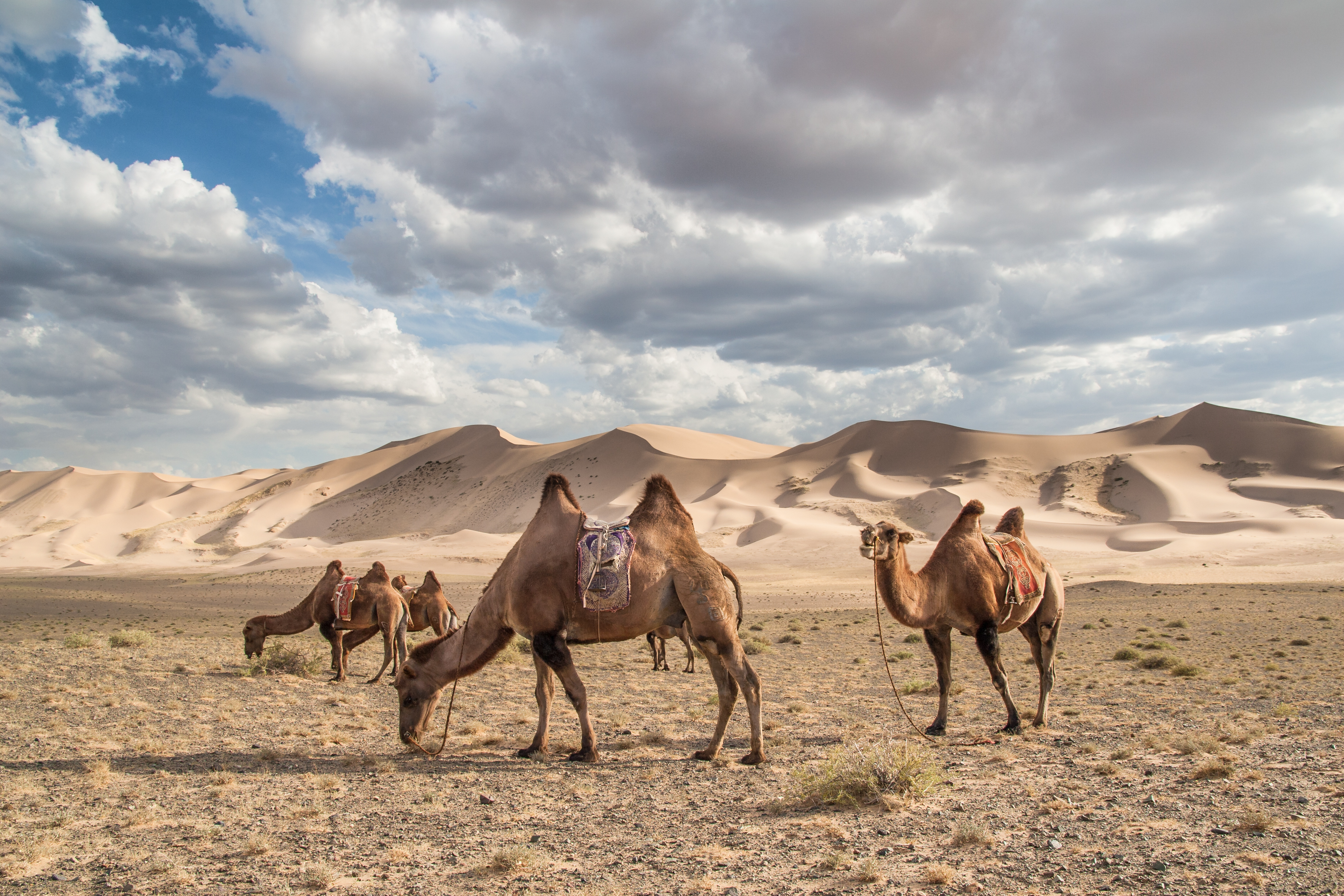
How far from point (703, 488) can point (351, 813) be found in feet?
304

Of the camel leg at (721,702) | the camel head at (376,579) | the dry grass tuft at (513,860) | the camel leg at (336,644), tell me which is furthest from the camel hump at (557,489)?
the camel leg at (336,644)

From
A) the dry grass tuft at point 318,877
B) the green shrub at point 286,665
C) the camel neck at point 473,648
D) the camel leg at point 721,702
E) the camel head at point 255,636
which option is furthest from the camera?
the camel head at point 255,636

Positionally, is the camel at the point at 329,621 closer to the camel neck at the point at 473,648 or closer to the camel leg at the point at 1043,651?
the camel neck at the point at 473,648

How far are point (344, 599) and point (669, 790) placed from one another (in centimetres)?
885

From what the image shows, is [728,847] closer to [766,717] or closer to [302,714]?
[766,717]

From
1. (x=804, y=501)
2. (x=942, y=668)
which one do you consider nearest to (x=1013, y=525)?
(x=942, y=668)

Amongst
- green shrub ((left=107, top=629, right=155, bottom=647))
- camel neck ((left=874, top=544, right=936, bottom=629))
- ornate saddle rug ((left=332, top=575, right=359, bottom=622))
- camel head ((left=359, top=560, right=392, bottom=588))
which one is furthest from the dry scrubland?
green shrub ((left=107, top=629, right=155, bottom=647))

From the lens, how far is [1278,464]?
91250mm

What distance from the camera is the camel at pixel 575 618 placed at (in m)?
8.77

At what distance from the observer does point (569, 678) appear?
880cm

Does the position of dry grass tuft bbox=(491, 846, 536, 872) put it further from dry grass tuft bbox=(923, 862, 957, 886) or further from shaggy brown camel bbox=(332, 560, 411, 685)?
shaggy brown camel bbox=(332, 560, 411, 685)

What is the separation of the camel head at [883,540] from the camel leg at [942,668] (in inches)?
→ 70.8

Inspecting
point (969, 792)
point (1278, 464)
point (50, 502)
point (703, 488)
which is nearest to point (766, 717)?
point (969, 792)

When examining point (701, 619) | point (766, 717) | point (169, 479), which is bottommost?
point (766, 717)
